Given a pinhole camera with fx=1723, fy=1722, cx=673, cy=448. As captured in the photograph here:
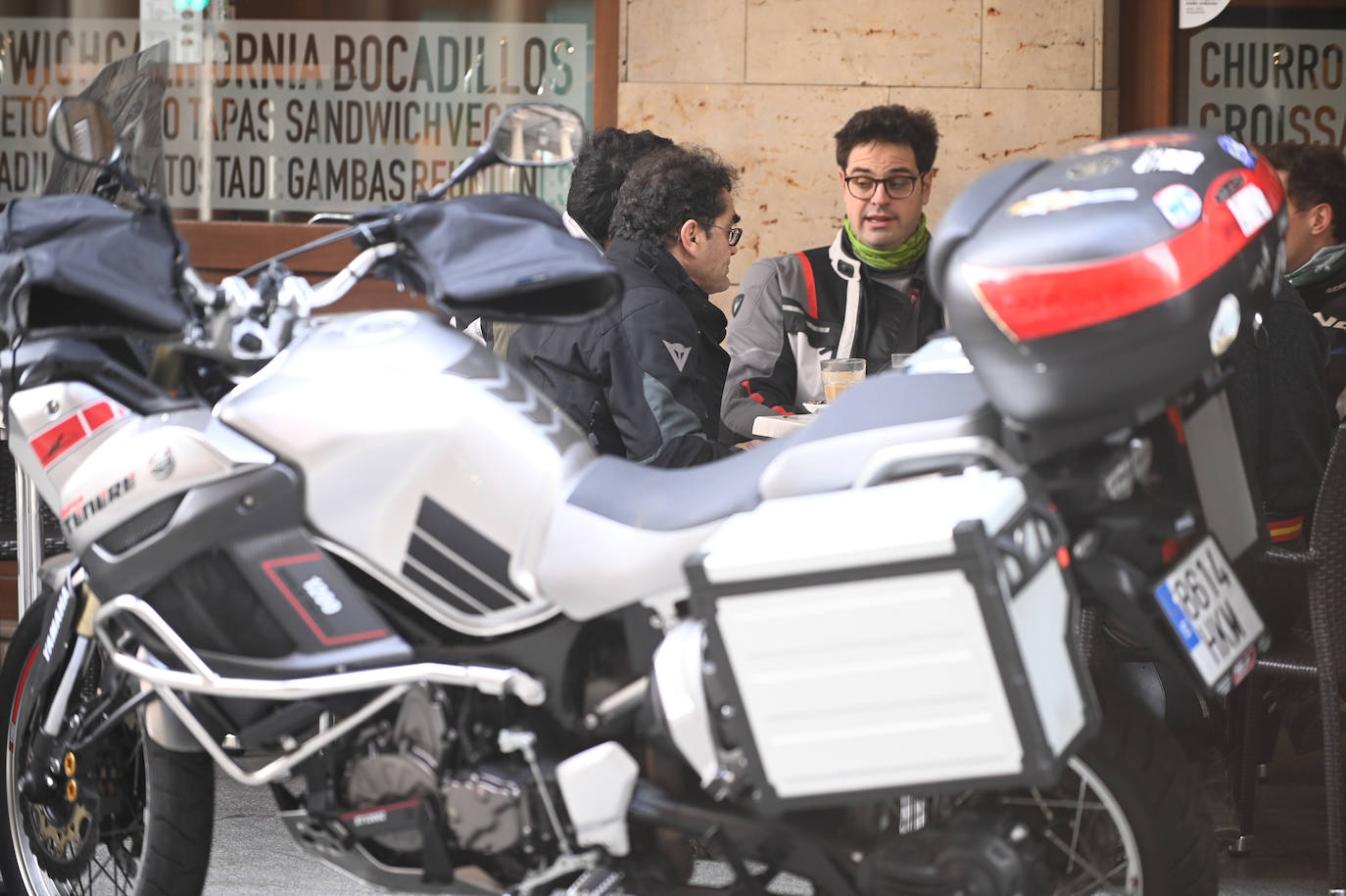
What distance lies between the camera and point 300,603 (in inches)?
107

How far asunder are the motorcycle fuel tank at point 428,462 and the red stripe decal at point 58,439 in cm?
34

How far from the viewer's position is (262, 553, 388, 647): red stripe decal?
2699 mm

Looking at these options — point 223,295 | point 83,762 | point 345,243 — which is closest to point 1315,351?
point 223,295

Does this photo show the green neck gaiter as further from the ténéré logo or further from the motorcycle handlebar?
the ténéré logo

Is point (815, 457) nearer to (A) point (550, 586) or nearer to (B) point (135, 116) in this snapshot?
(A) point (550, 586)

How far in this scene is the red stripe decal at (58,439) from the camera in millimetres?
2896

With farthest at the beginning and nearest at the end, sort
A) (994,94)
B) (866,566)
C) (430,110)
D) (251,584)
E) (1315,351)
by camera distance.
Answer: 1. (430,110)
2. (994,94)
3. (1315,351)
4. (251,584)
5. (866,566)

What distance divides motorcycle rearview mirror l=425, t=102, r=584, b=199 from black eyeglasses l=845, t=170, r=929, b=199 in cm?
222

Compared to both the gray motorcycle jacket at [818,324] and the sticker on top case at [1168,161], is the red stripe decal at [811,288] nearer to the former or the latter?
the gray motorcycle jacket at [818,324]

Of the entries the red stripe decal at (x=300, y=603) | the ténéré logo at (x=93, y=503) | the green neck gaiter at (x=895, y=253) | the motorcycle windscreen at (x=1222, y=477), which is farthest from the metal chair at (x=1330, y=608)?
the ténéré logo at (x=93, y=503)

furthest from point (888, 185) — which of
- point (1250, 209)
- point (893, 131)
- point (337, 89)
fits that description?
point (337, 89)

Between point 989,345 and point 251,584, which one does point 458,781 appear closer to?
point 251,584

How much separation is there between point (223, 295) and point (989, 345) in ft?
4.11

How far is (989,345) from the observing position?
2.26 metres
